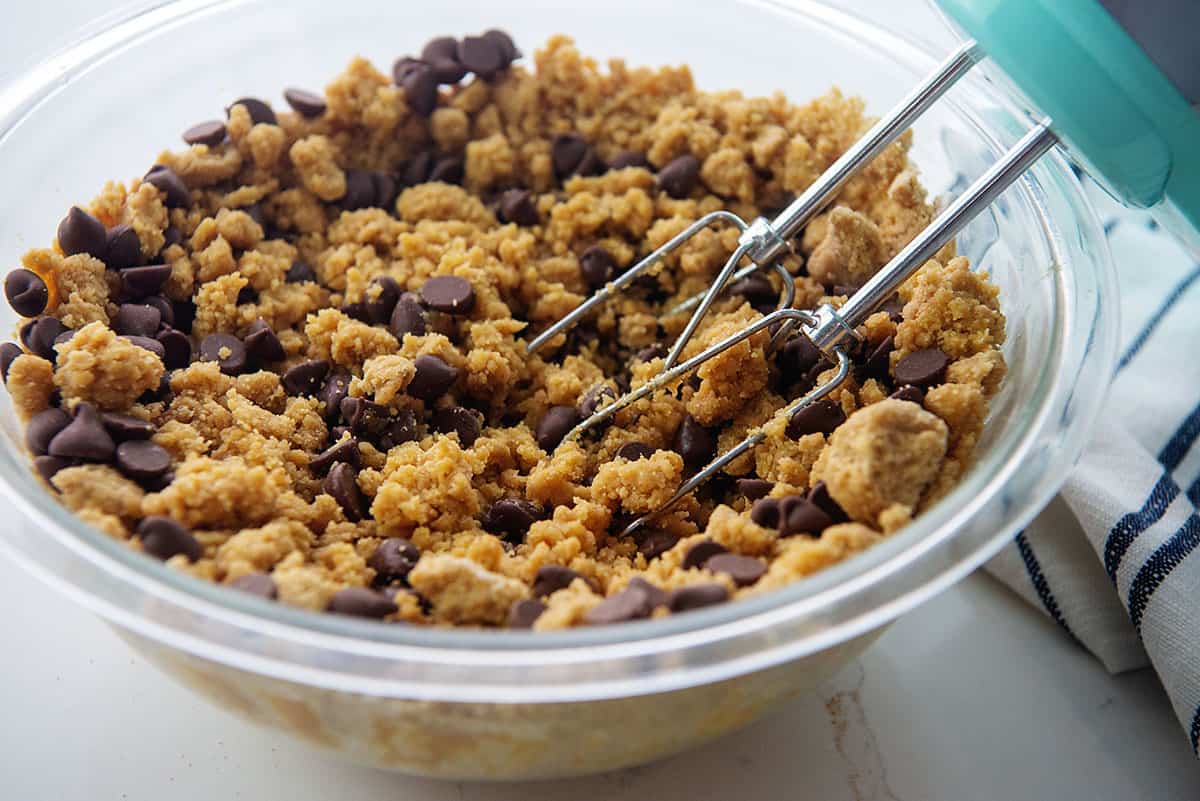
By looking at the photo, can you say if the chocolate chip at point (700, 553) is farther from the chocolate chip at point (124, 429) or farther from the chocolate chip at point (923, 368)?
the chocolate chip at point (124, 429)

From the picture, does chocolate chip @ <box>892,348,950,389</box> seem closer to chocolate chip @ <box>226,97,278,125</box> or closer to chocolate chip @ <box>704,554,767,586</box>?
chocolate chip @ <box>704,554,767,586</box>

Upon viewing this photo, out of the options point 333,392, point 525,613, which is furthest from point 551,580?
point 333,392

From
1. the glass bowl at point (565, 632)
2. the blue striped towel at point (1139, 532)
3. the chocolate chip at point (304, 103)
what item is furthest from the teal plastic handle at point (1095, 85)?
the chocolate chip at point (304, 103)

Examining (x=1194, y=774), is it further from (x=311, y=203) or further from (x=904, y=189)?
(x=311, y=203)

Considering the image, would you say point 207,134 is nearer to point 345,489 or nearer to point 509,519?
point 345,489

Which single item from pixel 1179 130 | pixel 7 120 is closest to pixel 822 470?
pixel 1179 130

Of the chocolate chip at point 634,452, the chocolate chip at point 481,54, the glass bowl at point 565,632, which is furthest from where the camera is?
the chocolate chip at point 481,54
